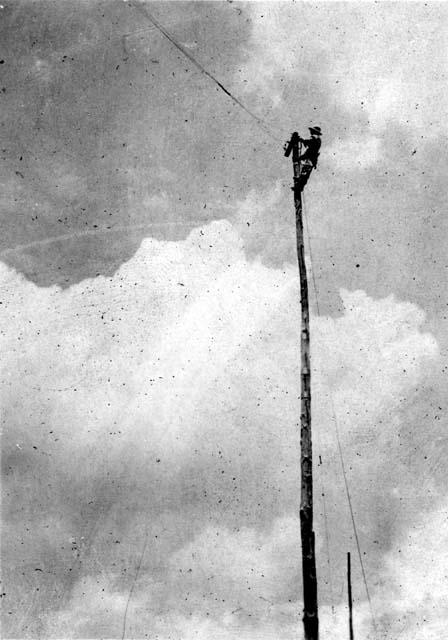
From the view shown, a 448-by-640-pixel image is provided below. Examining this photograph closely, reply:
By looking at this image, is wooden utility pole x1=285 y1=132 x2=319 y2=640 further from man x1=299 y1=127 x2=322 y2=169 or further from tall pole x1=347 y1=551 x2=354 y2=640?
tall pole x1=347 y1=551 x2=354 y2=640

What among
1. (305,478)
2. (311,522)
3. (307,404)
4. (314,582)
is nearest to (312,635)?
(314,582)

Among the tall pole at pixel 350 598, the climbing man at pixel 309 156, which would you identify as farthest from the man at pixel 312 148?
the tall pole at pixel 350 598

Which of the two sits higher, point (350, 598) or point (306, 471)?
point (306, 471)

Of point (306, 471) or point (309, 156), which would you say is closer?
point (306, 471)

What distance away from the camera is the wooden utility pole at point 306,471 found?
30.2ft

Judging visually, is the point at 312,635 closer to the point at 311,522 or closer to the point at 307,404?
the point at 311,522

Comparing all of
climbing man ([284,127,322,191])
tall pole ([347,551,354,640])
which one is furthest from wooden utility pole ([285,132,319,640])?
tall pole ([347,551,354,640])

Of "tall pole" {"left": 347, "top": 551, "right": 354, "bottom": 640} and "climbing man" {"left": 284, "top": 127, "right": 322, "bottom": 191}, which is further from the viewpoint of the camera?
"tall pole" {"left": 347, "top": 551, "right": 354, "bottom": 640}

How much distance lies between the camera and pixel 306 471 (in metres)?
9.98

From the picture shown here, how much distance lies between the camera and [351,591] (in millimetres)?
19797

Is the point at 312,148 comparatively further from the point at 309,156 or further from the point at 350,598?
the point at 350,598

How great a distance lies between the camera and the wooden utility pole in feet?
30.2

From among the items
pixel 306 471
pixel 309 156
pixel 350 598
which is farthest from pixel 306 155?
pixel 350 598

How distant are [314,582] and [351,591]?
472 inches
